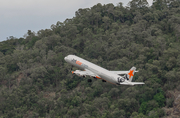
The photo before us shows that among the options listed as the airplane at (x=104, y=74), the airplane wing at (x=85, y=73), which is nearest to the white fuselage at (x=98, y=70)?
the airplane at (x=104, y=74)

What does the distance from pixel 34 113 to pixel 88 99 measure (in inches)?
847

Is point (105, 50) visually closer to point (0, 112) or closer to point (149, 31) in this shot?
point (149, 31)

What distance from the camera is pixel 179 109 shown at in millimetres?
105312

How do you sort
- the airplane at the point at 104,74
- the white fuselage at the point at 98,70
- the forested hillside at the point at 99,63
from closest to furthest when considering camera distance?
1. the airplane at the point at 104,74
2. the white fuselage at the point at 98,70
3. the forested hillside at the point at 99,63

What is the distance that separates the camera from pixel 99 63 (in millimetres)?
134500

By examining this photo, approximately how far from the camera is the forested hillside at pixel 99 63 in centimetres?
11269

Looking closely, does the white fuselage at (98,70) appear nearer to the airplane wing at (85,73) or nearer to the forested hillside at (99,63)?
the airplane wing at (85,73)

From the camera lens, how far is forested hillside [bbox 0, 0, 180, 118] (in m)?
113

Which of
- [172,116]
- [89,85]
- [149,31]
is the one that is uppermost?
[149,31]

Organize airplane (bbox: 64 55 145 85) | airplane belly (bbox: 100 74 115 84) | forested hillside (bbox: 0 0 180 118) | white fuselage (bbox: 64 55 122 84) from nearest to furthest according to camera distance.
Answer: airplane (bbox: 64 55 145 85) < white fuselage (bbox: 64 55 122 84) < airplane belly (bbox: 100 74 115 84) < forested hillside (bbox: 0 0 180 118)

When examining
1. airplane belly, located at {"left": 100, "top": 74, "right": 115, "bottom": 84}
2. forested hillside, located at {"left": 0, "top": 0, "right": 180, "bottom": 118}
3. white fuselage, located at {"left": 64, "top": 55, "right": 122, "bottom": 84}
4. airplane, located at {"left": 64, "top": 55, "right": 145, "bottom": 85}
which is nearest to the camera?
airplane, located at {"left": 64, "top": 55, "right": 145, "bottom": 85}

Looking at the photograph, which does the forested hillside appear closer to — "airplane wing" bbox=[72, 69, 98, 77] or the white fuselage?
the white fuselage

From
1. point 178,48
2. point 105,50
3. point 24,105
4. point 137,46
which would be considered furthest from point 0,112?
point 178,48

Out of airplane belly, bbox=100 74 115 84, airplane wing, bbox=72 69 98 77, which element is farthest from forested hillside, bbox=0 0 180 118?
airplane belly, bbox=100 74 115 84
